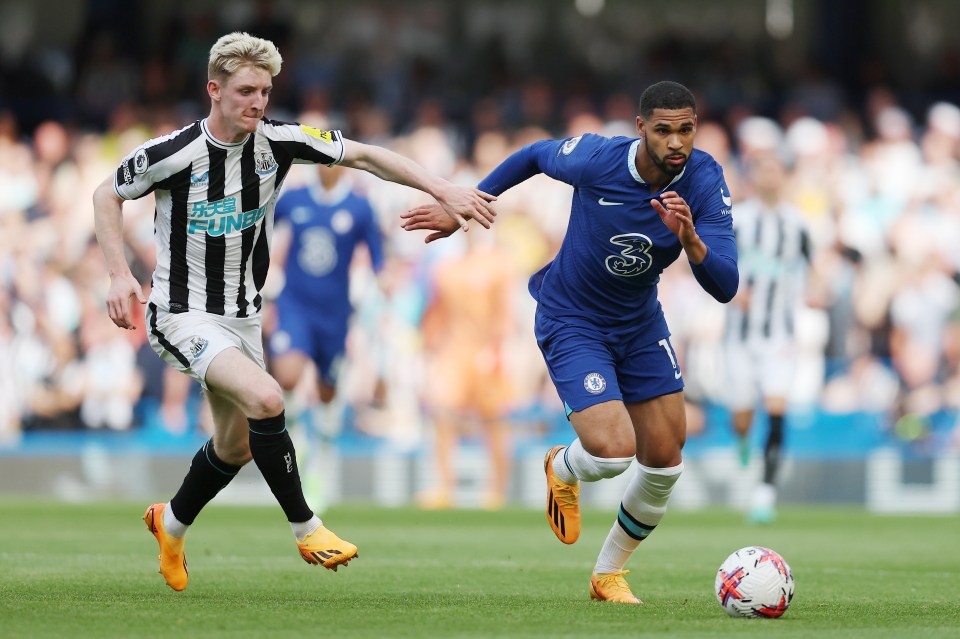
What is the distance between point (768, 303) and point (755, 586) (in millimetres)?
6871

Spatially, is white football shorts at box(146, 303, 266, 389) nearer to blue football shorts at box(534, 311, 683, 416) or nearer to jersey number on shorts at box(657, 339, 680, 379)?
blue football shorts at box(534, 311, 683, 416)

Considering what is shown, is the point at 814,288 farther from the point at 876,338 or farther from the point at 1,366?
the point at 1,366

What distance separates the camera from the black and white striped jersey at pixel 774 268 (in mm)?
13148

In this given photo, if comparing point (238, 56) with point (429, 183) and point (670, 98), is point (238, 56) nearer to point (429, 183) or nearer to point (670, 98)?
point (429, 183)

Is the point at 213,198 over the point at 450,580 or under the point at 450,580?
over

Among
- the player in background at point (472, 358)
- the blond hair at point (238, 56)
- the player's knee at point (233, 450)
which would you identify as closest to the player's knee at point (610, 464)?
the player's knee at point (233, 450)

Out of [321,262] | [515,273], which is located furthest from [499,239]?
[321,262]

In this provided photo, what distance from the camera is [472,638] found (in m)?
5.82

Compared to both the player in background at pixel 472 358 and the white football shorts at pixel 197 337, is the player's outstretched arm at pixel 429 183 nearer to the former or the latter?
the white football shorts at pixel 197 337

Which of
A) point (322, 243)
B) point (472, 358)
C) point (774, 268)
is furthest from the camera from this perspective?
point (472, 358)

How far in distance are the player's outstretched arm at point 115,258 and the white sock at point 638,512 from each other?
2390 mm

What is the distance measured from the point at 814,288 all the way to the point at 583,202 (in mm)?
7190

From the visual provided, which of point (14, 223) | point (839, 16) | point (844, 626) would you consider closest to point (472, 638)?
point (844, 626)

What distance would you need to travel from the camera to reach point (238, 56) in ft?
23.1
